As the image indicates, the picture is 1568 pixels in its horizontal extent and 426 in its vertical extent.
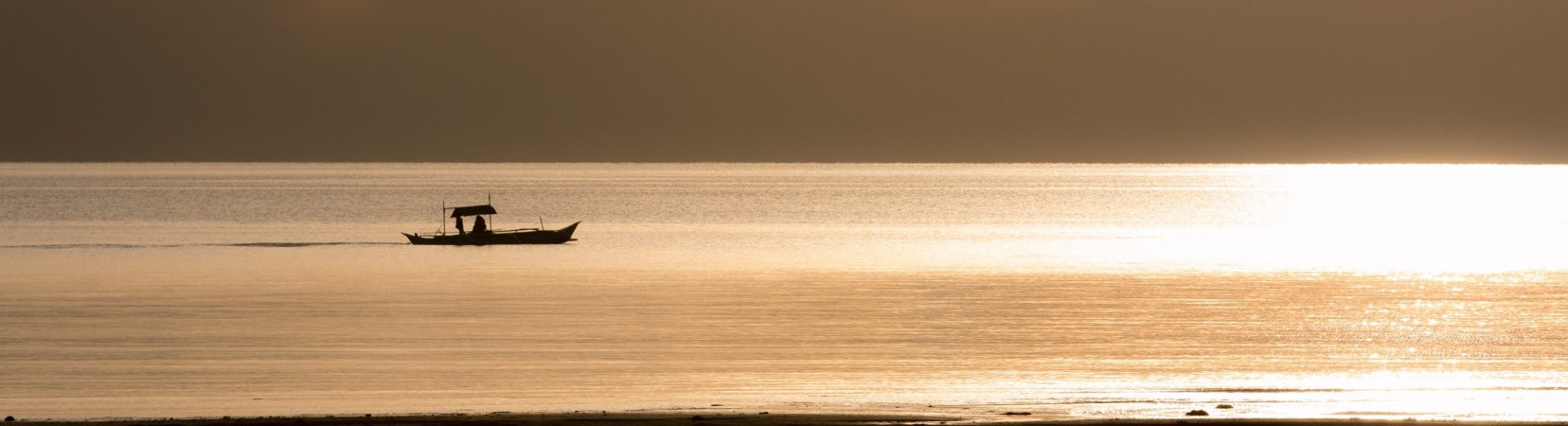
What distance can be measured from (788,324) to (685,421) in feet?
53.1

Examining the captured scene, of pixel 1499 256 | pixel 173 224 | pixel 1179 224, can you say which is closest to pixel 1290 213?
pixel 1179 224

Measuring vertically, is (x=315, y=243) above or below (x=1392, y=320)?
above

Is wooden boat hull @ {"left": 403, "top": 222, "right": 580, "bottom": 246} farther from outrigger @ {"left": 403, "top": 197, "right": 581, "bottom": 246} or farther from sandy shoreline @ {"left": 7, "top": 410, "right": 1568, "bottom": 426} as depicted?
sandy shoreline @ {"left": 7, "top": 410, "right": 1568, "bottom": 426}

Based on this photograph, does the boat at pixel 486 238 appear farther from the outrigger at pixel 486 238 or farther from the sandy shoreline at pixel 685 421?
the sandy shoreline at pixel 685 421

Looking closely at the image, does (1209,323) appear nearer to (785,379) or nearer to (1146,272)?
(785,379)

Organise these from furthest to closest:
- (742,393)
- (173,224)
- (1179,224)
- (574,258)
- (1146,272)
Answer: (1179,224) → (173,224) → (574,258) → (1146,272) → (742,393)

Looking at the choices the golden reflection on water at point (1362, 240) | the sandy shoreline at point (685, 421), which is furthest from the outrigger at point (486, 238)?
the sandy shoreline at point (685, 421)

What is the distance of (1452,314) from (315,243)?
152 ft

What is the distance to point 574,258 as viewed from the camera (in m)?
61.2

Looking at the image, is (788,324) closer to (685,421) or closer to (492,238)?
(685,421)

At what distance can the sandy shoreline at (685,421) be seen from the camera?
1914 cm

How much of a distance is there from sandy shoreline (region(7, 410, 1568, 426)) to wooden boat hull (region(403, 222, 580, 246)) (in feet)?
157

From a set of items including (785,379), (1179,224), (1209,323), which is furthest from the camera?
(1179,224)

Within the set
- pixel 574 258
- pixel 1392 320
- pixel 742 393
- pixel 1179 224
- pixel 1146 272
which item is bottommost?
pixel 742 393
